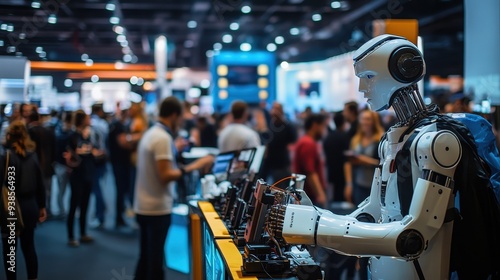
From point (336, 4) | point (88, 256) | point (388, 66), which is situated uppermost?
point (336, 4)

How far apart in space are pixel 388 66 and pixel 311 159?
3.10 m

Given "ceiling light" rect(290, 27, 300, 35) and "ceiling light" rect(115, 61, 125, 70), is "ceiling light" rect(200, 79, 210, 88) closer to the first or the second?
"ceiling light" rect(290, 27, 300, 35)

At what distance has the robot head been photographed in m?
2.22

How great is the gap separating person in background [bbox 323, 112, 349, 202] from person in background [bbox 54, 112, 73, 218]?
2.66 meters

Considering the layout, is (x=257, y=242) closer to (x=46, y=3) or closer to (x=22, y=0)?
(x=22, y=0)

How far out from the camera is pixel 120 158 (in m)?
7.20

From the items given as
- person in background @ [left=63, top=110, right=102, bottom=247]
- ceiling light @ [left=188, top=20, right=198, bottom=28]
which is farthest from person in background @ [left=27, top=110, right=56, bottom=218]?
ceiling light @ [left=188, top=20, right=198, bottom=28]

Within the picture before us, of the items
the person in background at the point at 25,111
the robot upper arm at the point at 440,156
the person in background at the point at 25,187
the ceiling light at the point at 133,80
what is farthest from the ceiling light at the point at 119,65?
the robot upper arm at the point at 440,156

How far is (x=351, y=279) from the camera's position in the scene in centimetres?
416

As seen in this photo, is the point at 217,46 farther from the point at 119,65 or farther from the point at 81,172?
the point at 119,65

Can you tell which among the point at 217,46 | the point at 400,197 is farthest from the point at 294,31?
the point at 400,197

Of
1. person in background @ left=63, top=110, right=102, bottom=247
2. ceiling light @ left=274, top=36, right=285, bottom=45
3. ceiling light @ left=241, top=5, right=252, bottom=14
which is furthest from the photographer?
ceiling light @ left=274, top=36, right=285, bottom=45

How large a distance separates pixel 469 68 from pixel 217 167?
2433 mm

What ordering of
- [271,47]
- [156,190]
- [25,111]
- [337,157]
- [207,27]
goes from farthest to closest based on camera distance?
[271,47]
[207,27]
[337,157]
[156,190]
[25,111]
